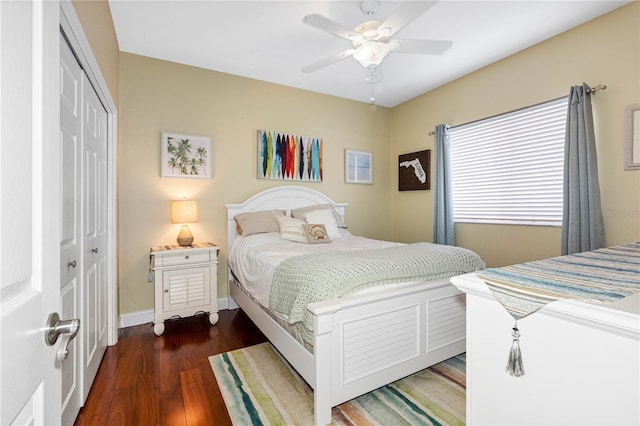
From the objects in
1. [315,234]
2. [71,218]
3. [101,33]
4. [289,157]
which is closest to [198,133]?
[289,157]

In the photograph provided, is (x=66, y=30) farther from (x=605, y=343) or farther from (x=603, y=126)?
(x=603, y=126)

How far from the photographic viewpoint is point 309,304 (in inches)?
61.1

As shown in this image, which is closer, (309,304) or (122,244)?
(309,304)

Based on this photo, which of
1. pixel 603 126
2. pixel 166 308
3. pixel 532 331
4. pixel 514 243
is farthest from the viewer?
pixel 514 243

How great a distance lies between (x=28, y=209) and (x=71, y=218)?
1186mm

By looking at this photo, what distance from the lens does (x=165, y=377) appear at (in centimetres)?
201

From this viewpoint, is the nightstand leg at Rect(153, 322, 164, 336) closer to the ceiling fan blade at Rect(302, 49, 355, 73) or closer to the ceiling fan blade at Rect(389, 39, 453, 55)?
the ceiling fan blade at Rect(302, 49, 355, 73)

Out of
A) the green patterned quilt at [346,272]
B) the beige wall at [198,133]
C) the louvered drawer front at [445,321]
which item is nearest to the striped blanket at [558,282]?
the green patterned quilt at [346,272]

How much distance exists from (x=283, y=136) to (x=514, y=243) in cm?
293

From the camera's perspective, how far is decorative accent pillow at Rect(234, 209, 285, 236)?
3199 mm

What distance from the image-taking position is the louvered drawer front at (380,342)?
165cm

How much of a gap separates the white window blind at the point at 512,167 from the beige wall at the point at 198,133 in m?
1.55

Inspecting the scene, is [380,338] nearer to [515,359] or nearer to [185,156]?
[515,359]

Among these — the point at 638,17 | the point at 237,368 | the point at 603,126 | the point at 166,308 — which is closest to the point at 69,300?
the point at 237,368
